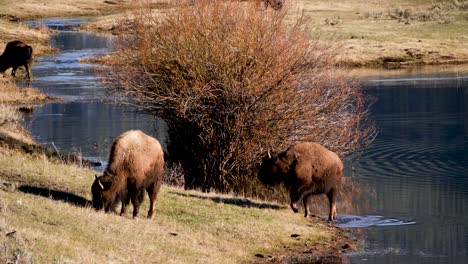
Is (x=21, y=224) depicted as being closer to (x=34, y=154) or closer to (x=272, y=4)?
(x=34, y=154)

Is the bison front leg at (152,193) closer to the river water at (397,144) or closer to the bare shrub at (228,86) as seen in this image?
the river water at (397,144)

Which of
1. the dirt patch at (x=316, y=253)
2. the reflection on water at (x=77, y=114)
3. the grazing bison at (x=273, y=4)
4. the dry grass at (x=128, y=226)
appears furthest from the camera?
the reflection on water at (x=77, y=114)

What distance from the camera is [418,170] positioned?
28688 millimetres

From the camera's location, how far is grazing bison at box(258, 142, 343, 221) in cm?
1942

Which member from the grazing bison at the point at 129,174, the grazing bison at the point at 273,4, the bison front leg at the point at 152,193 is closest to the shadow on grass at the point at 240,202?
the bison front leg at the point at 152,193

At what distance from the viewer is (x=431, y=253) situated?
1778cm

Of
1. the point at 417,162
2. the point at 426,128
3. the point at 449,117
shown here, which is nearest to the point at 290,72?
the point at 417,162

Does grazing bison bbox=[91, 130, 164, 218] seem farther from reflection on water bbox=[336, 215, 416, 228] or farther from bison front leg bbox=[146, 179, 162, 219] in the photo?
reflection on water bbox=[336, 215, 416, 228]

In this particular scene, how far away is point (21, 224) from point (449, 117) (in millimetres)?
27441

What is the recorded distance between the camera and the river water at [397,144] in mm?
19188

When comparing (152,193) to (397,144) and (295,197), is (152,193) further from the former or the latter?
(397,144)

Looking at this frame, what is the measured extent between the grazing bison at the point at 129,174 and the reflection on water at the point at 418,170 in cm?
399

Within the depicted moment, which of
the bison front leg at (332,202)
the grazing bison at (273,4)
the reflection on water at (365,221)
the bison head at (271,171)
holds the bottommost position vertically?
the reflection on water at (365,221)

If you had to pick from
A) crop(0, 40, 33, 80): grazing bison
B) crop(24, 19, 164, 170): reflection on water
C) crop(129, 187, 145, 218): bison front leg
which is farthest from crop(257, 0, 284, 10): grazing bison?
crop(0, 40, 33, 80): grazing bison
